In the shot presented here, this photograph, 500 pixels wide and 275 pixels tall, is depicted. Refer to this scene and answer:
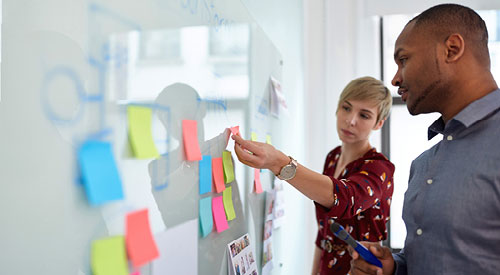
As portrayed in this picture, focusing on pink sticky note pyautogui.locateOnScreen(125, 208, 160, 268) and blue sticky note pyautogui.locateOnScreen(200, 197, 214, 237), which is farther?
blue sticky note pyautogui.locateOnScreen(200, 197, 214, 237)

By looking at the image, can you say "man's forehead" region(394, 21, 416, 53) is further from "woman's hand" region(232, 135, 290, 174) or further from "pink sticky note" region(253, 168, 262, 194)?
"pink sticky note" region(253, 168, 262, 194)

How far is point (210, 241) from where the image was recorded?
896mm

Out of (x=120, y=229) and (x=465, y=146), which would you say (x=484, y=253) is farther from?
(x=120, y=229)

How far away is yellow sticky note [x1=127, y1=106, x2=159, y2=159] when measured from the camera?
0.59 m

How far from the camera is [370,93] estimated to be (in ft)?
4.92

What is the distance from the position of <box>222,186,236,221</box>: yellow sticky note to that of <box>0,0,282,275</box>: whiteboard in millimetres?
104

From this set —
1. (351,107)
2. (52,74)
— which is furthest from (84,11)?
(351,107)

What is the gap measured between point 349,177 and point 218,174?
0.49 m

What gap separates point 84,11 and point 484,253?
87 cm

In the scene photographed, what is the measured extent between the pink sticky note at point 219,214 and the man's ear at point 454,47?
2.02 feet

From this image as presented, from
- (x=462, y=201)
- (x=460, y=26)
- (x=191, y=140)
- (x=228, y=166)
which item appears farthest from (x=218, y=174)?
(x=460, y=26)

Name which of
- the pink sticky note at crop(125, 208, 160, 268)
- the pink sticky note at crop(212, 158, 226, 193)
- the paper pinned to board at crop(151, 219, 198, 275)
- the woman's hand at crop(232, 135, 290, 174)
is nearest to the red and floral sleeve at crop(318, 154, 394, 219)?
the woman's hand at crop(232, 135, 290, 174)

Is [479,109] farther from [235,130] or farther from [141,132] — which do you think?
[141,132]

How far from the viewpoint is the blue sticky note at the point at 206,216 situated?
85 cm
